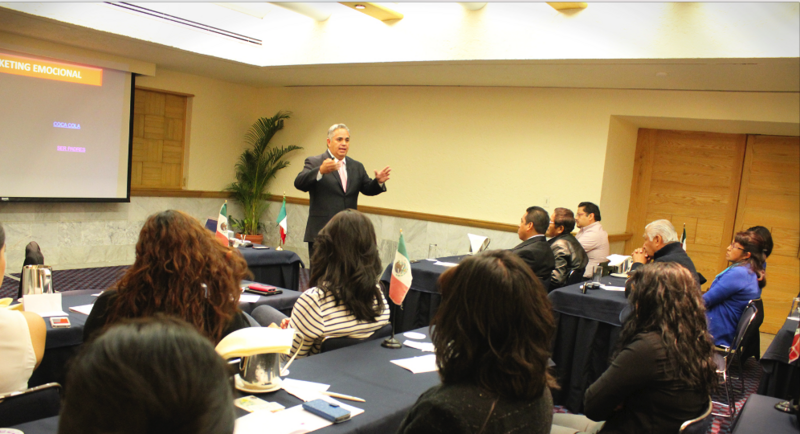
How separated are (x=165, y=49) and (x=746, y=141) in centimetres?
675

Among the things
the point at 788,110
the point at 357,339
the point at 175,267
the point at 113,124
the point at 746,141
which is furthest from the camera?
the point at 113,124

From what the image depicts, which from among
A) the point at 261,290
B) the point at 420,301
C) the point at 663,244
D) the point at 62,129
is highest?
the point at 62,129

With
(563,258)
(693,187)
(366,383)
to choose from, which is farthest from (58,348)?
(693,187)

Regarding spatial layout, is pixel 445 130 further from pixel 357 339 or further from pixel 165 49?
pixel 357 339

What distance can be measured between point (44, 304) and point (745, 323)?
4.06 meters

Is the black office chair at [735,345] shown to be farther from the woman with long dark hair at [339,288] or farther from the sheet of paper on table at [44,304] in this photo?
the sheet of paper on table at [44,304]

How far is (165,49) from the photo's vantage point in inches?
264

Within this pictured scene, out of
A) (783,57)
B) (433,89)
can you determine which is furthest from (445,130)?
(783,57)

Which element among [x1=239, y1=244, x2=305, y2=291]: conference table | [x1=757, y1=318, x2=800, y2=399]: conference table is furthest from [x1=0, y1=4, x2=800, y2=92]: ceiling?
[x1=239, y1=244, x2=305, y2=291]: conference table

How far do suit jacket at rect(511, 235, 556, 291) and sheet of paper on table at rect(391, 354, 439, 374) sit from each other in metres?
2.25

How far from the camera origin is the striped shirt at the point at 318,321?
238cm

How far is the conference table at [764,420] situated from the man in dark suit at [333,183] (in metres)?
3.19

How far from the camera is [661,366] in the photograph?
79.8 inches

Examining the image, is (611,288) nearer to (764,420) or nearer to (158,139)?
(764,420)
